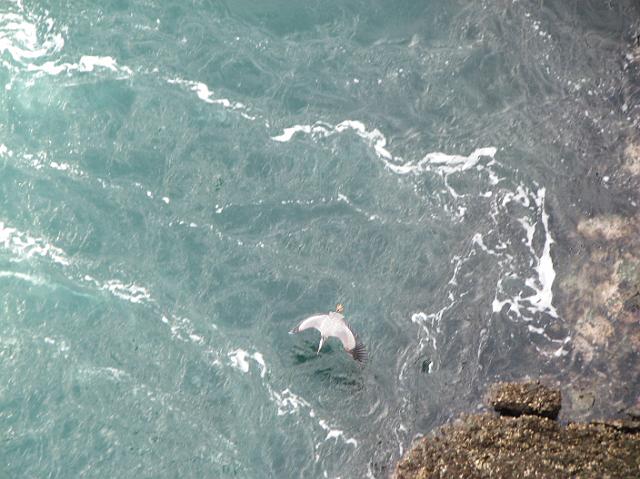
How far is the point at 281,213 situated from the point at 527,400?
8239 millimetres

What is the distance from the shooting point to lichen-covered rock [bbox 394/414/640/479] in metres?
10.1

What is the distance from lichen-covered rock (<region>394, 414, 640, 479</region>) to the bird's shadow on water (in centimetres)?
339

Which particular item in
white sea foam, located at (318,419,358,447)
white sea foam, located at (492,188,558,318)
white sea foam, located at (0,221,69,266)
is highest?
white sea foam, located at (492,188,558,318)

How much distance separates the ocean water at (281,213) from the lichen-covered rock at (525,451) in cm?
271

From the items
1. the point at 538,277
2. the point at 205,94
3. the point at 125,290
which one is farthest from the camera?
the point at 125,290

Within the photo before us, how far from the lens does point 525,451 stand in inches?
420

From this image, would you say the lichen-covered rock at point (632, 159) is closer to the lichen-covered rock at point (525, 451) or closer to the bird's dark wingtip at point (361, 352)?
the lichen-covered rock at point (525, 451)

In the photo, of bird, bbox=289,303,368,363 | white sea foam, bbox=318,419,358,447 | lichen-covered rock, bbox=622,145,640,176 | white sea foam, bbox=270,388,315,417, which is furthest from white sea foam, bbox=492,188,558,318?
white sea foam, bbox=270,388,315,417

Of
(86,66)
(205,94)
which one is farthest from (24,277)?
(205,94)

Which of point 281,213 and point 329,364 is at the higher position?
point 281,213

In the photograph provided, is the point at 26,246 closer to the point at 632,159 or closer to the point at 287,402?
the point at 287,402

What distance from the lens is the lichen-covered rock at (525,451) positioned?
10.1 meters

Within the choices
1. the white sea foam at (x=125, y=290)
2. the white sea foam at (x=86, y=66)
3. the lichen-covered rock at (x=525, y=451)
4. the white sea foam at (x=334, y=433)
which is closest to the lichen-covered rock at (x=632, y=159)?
the lichen-covered rock at (x=525, y=451)

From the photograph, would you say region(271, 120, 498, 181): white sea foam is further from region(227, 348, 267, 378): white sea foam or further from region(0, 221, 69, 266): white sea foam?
region(0, 221, 69, 266): white sea foam
